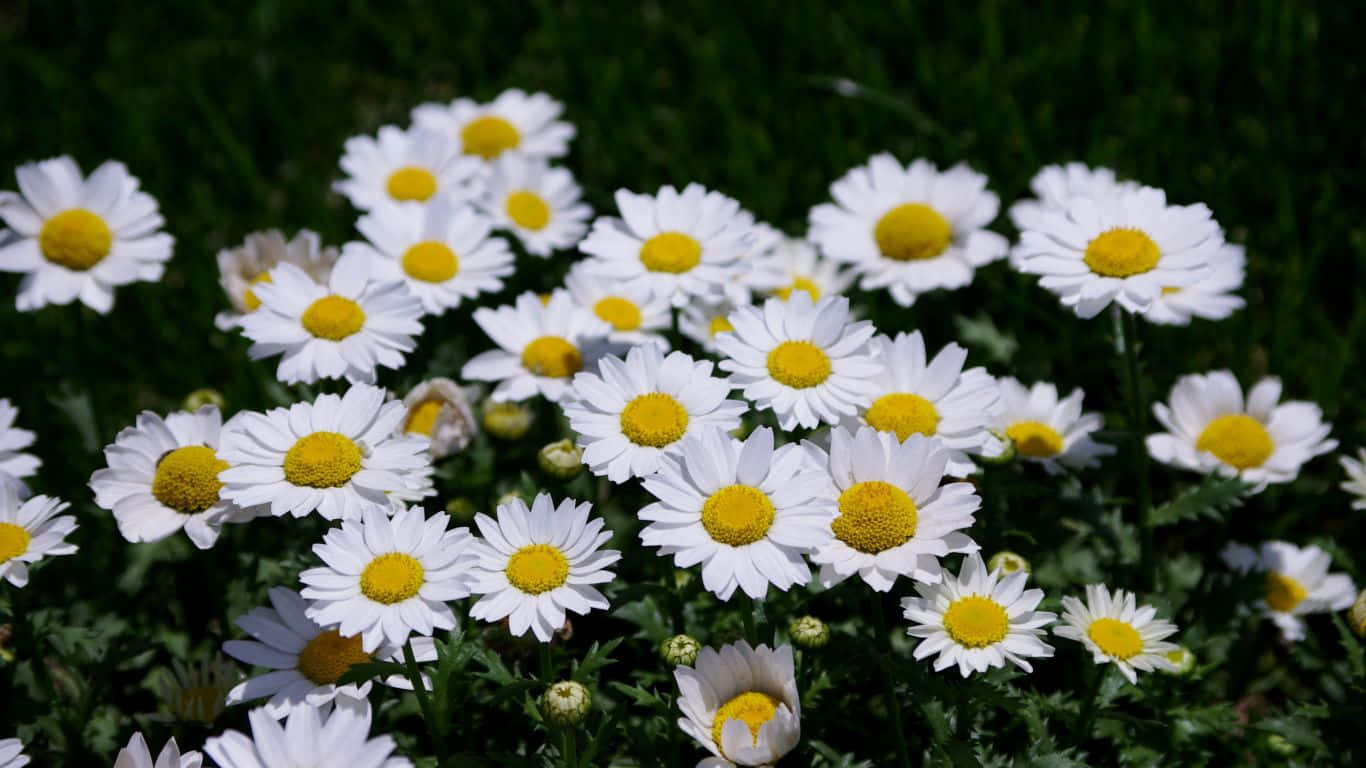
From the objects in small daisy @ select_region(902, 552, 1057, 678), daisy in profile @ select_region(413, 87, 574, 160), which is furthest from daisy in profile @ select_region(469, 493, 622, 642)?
daisy in profile @ select_region(413, 87, 574, 160)

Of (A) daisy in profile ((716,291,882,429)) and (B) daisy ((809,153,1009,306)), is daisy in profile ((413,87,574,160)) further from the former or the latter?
(A) daisy in profile ((716,291,882,429))

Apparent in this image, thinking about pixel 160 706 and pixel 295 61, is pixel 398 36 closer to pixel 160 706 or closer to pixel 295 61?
pixel 295 61

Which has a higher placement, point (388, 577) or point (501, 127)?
point (501, 127)

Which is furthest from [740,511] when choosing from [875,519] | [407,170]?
[407,170]

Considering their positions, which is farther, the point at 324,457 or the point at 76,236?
the point at 76,236

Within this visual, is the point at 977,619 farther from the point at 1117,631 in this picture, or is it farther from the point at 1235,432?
the point at 1235,432

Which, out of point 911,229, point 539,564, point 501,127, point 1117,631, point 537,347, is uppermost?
point 501,127
